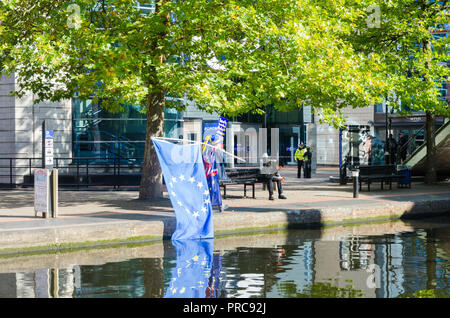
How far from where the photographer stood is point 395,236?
12.3 meters

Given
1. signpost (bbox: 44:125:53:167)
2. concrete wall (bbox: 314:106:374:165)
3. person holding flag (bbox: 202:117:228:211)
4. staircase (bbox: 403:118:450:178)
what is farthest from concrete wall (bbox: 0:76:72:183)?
concrete wall (bbox: 314:106:374:165)

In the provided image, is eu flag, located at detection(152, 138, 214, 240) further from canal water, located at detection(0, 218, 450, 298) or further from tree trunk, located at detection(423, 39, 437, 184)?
tree trunk, located at detection(423, 39, 437, 184)

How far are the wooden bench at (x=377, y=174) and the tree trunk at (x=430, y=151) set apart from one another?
7.08ft

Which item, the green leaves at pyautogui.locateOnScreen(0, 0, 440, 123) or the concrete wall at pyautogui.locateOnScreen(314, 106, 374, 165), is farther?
the concrete wall at pyautogui.locateOnScreen(314, 106, 374, 165)

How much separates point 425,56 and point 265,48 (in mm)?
7045

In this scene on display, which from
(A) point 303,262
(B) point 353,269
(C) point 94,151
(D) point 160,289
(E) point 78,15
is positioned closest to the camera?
(D) point 160,289

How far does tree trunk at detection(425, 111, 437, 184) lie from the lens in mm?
21609

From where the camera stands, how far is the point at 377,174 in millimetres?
19828

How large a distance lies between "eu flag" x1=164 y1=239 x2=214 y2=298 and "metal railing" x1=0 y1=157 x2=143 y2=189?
11042mm

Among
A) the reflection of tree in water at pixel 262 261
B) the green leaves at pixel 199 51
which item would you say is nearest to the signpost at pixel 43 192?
the green leaves at pixel 199 51

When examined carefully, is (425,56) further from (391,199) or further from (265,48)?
(265,48)

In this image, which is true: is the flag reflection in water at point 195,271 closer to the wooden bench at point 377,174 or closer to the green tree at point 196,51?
the green tree at point 196,51

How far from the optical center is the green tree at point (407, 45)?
19.4 m
